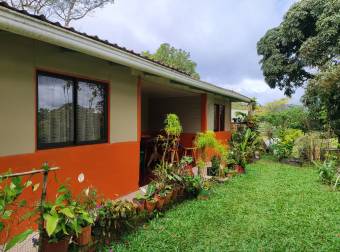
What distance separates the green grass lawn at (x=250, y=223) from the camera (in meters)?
4.11

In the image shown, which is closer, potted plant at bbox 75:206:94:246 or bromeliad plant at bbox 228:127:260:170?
potted plant at bbox 75:206:94:246

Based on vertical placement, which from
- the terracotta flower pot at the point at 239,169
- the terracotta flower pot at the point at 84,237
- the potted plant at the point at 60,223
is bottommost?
the terracotta flower pot at the point at 239,169

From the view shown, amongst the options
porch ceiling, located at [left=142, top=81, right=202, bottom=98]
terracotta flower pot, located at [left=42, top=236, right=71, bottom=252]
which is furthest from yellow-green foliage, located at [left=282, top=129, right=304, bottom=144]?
terracotta flower pot, located at [left=42, top=236, right=71, bottom=252]

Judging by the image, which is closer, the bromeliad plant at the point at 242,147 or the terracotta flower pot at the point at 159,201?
the terracotta flower pot at the point at 159,201

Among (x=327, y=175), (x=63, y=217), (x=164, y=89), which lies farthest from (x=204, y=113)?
(x=63, y=217)

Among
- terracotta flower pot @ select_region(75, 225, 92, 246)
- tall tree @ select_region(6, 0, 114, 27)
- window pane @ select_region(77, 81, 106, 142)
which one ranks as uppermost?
tall tree @ select_region(6, 0, 114, 27)

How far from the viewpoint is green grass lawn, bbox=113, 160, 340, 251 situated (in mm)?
4105

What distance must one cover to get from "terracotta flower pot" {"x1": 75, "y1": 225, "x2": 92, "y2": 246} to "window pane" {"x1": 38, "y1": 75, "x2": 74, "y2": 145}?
5.06 feet

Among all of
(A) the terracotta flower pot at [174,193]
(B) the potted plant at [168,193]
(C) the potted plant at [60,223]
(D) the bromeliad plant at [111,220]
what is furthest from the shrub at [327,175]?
(C) the potted plant at [60,223]

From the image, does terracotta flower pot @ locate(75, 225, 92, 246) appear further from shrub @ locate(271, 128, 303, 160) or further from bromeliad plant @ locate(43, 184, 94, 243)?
shrub @ locate(271, 128, 303, 160)

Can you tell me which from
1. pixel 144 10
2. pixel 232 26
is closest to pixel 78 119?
pixel 232 26

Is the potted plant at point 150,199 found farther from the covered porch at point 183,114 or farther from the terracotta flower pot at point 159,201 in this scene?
the covered porch at point 183,114

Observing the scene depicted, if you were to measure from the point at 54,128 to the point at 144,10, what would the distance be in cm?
1570

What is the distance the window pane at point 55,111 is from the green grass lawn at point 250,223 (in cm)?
190
